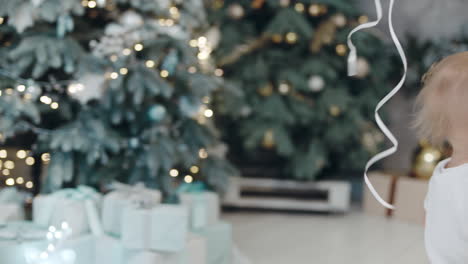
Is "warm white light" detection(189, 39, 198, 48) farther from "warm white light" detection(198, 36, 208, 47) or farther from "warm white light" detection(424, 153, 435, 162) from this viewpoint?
"warm white light" detection(424, 153, 435, 162)

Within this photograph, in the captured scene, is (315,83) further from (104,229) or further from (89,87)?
(104,229)

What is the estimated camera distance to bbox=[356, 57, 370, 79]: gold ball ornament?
3.15 m

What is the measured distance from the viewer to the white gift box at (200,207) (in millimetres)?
2064

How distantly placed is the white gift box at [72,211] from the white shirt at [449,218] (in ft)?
3.71

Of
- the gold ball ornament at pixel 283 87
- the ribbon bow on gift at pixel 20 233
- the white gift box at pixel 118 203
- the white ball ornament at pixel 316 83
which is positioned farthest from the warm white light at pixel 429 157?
the ribbon bow on gift at pixel 20 233

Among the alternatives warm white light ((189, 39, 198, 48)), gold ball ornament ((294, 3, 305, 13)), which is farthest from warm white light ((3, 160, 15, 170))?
gold ball ornament ((294, 3, 305, 13))

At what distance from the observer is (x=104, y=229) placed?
1810 mm

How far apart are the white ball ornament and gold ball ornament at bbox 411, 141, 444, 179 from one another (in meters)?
0.73

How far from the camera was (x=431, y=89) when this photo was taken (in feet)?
3.64

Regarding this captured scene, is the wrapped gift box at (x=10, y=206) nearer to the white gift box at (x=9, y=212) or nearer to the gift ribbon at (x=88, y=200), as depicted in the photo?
the white gift box at (x=9, y=212)

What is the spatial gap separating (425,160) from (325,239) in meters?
0.92

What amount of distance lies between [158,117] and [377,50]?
178 centimetres

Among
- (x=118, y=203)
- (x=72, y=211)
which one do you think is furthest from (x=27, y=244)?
(x=118, y=203)

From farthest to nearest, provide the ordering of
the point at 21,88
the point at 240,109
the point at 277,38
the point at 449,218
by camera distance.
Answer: the point at 277,38
the point at 240,109
the point at 21,88
the point at 449,218
